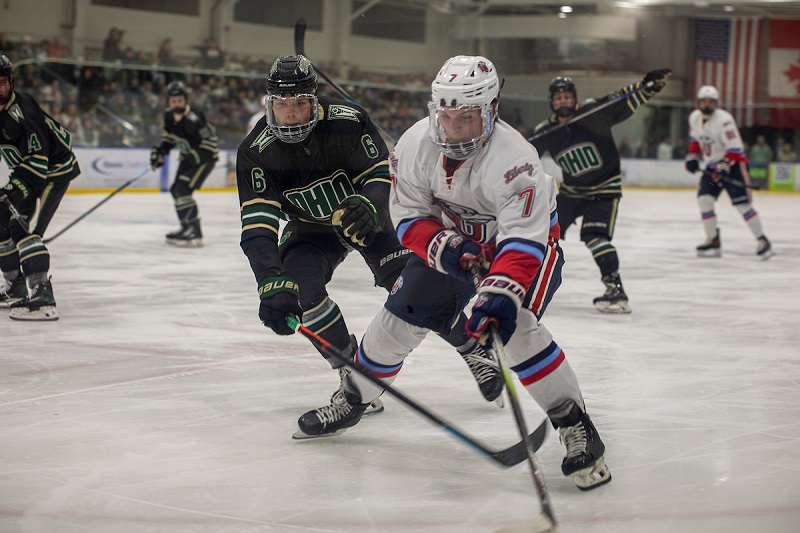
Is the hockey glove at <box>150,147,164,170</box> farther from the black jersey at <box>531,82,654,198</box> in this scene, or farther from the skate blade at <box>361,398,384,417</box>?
the skate blade at <box>361,398,384,417</box>

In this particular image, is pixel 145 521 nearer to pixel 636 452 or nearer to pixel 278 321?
pixel 278 321

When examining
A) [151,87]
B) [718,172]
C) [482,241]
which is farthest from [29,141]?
[151,87]

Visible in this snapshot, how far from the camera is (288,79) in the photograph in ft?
9.38

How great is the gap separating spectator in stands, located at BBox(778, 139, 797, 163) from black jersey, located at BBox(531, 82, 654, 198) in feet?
42.2

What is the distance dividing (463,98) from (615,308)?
10.0 feet

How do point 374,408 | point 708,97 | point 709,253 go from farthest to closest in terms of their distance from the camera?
point 708,97, point 709,253, point 374,408

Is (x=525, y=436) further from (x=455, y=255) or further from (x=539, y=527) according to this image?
(x=455, y=255)

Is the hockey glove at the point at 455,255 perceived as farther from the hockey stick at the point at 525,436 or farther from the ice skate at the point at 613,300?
the ice skate at the point at 613,300

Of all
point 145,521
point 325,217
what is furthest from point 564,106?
point 145,521

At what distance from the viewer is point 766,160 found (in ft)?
57.0

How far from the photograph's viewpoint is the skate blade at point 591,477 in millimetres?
2436

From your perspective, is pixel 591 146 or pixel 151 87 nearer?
pixel 591 146

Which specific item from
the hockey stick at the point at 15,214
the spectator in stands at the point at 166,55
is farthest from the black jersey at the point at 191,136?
the spectator in stands at the point at 166,55

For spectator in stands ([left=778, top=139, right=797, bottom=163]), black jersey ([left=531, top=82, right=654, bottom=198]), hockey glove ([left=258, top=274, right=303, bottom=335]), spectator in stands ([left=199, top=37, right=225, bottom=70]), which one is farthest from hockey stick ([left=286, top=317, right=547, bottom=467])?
spectator in stands ([left=778, top=139, right=797, bottom=163])
